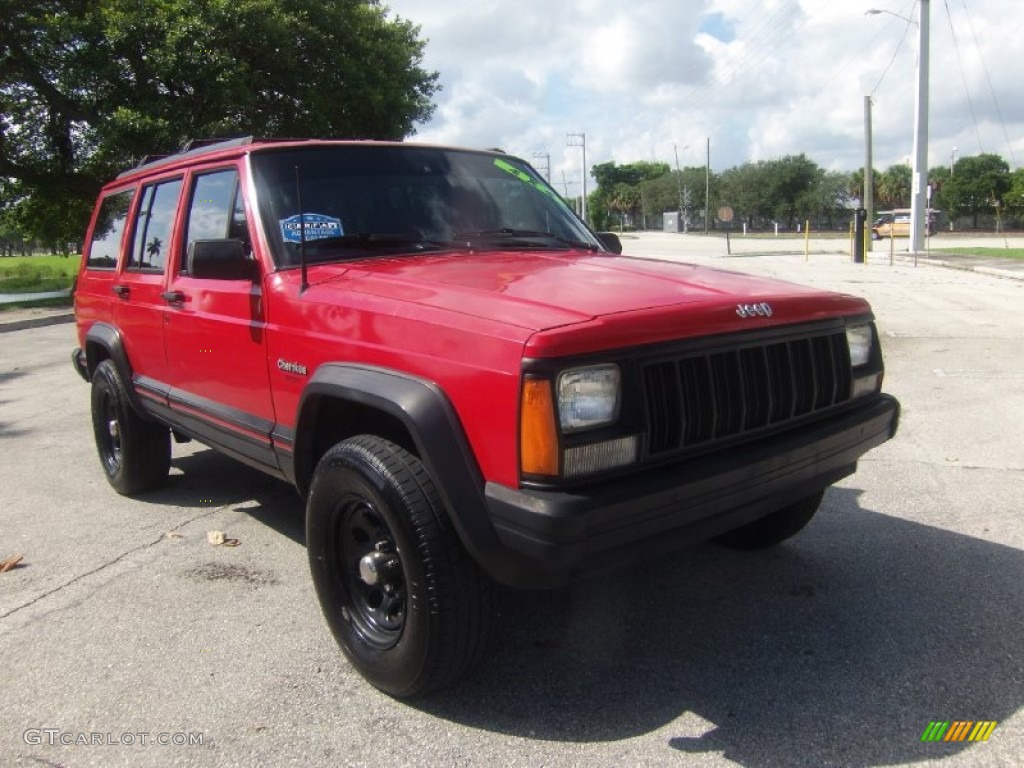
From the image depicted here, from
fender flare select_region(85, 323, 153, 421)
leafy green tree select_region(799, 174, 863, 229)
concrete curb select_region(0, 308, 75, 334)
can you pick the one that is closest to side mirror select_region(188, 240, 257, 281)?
fender flare select_region(85, 323, 153, 421)

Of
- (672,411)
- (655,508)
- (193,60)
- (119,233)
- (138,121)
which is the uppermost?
(193,60)

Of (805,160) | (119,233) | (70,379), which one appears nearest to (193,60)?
(70,379)

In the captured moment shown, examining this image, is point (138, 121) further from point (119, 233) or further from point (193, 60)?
point (119, 233)

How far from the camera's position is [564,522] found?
2.20 meters

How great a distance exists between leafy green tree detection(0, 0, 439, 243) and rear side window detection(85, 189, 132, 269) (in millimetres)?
11776

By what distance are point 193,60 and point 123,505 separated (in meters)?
14.1

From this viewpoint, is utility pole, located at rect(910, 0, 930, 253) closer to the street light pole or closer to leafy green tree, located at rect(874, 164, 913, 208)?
the street light pole

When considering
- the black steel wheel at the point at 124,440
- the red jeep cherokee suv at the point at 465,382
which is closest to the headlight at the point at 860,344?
the red jeep cherokee suv at the point at 465,382

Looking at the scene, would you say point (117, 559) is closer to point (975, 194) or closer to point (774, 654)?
point (774, 654)

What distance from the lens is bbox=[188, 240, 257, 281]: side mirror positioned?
10.4 feet

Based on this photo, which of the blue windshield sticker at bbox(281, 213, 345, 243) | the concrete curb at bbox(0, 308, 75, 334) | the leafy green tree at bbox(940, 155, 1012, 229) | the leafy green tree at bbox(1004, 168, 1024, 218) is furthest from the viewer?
the leafy green tree at bbox(940, 155, 1012, 229)

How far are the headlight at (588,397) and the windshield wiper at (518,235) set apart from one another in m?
1.55

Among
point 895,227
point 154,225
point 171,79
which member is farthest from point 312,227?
point 895,227

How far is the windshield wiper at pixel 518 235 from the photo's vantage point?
147 inches
